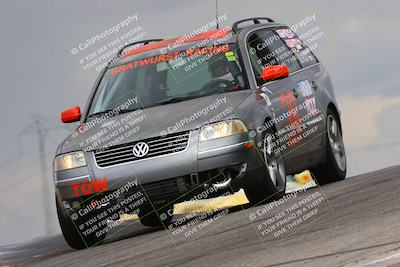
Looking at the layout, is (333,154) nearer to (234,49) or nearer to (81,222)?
(234,49)

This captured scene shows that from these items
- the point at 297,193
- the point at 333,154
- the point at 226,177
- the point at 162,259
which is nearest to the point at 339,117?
the point at 333,154

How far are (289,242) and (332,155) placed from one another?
17.8 ft

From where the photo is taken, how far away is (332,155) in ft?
43.0

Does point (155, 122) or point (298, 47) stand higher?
point (155, 122)

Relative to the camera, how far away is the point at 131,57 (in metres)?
12.5

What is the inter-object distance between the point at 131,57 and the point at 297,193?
8.16ft

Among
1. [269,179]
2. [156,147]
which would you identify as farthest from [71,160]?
[269,179]

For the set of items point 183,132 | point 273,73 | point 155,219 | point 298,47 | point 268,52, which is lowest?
point 155,219

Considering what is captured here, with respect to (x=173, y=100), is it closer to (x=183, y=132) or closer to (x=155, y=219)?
(x=183, y=132)

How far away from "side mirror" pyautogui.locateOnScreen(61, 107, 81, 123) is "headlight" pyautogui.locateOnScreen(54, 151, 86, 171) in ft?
3.42

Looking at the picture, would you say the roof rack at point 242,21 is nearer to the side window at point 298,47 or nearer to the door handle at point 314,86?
the side window at point 298,47

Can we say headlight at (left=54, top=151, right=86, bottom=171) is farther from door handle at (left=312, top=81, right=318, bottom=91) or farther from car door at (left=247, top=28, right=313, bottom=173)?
door handle at (left=312, top=81, right=318, bottom=91)

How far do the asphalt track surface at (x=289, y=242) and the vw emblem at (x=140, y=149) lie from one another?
32.2 inches

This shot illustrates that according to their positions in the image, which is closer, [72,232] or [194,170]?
[194,170]
